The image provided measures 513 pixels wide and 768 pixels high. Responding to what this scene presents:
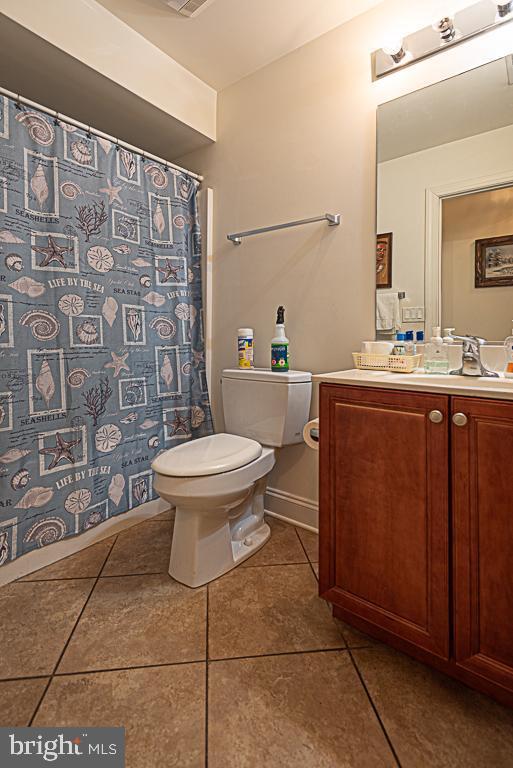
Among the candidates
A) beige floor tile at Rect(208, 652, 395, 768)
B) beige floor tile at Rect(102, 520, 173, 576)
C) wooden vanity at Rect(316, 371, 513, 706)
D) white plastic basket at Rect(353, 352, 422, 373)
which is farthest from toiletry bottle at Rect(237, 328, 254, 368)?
beige floor tile at Rect(208, 652, 395, 768)

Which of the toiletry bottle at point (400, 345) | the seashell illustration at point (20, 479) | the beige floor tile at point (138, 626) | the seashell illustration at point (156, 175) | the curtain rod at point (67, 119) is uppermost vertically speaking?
the curtain rod at point (67, 119)

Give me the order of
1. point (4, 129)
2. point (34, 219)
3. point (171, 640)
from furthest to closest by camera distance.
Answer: point (34, 219)
point (4, 129)
point (171, 640)

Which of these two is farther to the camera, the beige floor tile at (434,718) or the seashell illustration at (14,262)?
the seashell illustration at (14,262)

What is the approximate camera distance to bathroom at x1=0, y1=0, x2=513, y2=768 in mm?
946

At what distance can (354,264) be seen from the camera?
1.68m

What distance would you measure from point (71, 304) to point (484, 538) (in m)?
1.65

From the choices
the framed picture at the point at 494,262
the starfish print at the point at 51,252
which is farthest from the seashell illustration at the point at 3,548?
the framed picture at the point at 494,262

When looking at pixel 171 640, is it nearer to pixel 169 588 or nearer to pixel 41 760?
pixel 169 588

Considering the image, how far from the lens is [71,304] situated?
63.8 inches

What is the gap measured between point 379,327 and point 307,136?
98 centimetres

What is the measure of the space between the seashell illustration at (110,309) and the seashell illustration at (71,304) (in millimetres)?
106

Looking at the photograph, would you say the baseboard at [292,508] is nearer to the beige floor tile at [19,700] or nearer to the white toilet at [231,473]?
the white toilet at [231,473]

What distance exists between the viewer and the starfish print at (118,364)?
178 centimetres

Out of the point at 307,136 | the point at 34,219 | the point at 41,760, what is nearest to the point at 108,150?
the point at 34,219
